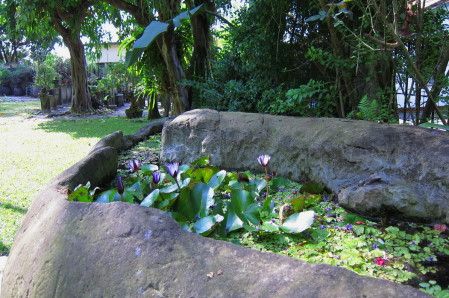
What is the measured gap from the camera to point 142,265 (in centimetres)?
172

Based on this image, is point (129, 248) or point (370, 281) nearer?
point (370, 281)

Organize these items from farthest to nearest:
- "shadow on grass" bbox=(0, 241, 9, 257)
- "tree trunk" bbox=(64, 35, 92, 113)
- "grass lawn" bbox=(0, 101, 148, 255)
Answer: "tree trunk" bbox=(64, 35, 92, 113) → "grass lawn" bbox=(0, 101, 148, 255) → "shadow on grass" bbox=(0, 241, 9, 257)

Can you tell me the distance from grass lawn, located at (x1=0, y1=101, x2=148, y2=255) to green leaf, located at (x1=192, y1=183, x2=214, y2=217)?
4.79 ft

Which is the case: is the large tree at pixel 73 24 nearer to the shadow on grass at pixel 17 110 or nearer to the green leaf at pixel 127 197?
the shadow on grass at pixel 17 110

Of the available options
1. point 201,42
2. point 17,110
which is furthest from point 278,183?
point 17,110

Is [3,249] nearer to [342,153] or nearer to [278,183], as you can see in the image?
[278,183]

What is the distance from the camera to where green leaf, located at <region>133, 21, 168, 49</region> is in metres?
4.51

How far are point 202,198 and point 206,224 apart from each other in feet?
1.11

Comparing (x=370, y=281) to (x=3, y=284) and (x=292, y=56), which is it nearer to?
(x=3, y=284)

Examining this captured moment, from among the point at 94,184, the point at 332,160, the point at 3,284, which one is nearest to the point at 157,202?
the point at 94,184

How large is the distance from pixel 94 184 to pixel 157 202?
2.21 ft

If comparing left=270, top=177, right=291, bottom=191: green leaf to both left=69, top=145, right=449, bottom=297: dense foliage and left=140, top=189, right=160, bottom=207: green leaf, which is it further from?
left=140, top=189, right=160, bottom=207: green leaf

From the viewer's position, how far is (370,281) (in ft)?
4.76

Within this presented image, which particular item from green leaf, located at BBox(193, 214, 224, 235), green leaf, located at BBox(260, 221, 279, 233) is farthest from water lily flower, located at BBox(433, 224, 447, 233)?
green leaf, located at BBox(193, 214, 224, 235)
